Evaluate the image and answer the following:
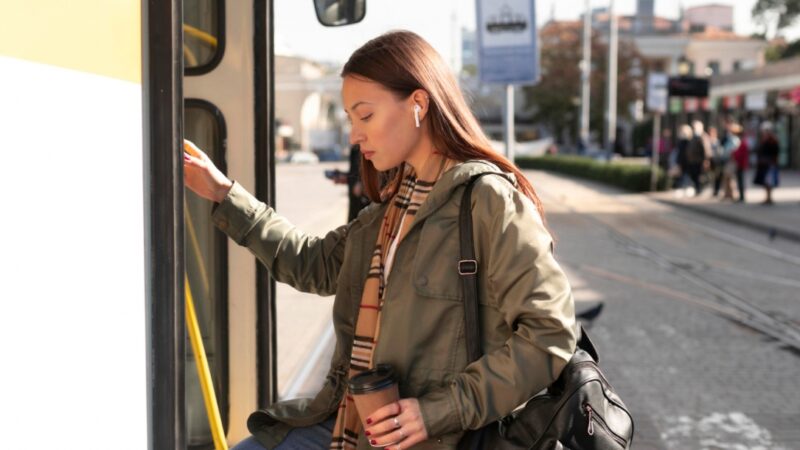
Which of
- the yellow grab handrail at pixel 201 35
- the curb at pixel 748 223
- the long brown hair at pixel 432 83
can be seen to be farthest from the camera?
the curb at pixel 748 223

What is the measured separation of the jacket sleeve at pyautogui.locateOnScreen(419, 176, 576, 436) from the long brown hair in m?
0.16

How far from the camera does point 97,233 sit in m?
1.57

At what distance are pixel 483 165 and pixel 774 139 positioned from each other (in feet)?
72.0

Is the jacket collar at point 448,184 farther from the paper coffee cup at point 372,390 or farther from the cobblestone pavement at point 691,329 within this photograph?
the cobblestone pavement at point 691,329

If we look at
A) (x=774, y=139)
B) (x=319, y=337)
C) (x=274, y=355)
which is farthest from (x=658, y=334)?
(x=774, y=139)

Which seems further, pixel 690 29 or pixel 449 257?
pixel 690 29

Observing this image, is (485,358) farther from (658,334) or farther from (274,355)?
(658,334)

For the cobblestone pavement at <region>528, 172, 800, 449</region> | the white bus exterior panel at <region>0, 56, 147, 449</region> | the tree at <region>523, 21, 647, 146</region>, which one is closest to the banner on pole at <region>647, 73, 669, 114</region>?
the cobblestone pavement at <region>528, 172, 800, 449</region>

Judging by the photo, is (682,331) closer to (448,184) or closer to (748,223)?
(448,184)

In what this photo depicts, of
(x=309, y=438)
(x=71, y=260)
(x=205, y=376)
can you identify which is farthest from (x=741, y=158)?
(x=71, y=260)

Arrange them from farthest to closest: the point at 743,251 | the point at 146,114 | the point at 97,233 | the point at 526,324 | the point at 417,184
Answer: the point at 743,251 < the point at 417,184 < the point at 526,324 < the point at 146,114 < the point at 97,233

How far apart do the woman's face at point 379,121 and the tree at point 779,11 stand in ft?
296

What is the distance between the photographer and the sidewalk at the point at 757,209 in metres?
17.4

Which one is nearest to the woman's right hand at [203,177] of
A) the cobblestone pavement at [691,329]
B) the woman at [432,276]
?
the woman at [432,276]
